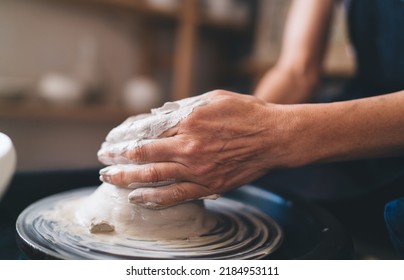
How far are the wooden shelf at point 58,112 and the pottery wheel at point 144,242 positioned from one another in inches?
38.5

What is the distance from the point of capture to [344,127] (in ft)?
2.02

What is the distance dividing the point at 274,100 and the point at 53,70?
1.22 m

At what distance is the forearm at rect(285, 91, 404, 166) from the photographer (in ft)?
2.01

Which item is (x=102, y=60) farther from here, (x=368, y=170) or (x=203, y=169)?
(x=203, y=169)

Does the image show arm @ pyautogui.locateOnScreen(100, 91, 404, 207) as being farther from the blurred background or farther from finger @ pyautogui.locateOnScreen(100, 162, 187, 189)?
the blurred background

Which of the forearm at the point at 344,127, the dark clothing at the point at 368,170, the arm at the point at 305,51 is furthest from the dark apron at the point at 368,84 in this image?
the forearm at the point at 344,127

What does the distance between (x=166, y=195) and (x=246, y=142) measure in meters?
0.14

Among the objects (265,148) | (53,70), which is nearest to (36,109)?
(53,70)

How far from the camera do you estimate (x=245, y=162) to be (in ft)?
2.06

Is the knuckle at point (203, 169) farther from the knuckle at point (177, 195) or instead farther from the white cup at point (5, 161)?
the white cup at point (5, 161)

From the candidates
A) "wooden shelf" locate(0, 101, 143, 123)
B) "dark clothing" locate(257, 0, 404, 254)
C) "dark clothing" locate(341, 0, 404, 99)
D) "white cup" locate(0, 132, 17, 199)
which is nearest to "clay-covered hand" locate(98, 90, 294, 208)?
"white cup" locate(0, 132, 17, 199)

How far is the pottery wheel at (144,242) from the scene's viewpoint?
0.55m

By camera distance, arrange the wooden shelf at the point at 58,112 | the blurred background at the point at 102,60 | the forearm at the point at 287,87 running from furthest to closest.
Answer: the blurred background at the point at 102,60
the wooden shelf at the point at 58,112
the forearm at the point at 287,87

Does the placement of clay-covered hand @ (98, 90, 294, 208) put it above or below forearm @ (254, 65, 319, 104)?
below
